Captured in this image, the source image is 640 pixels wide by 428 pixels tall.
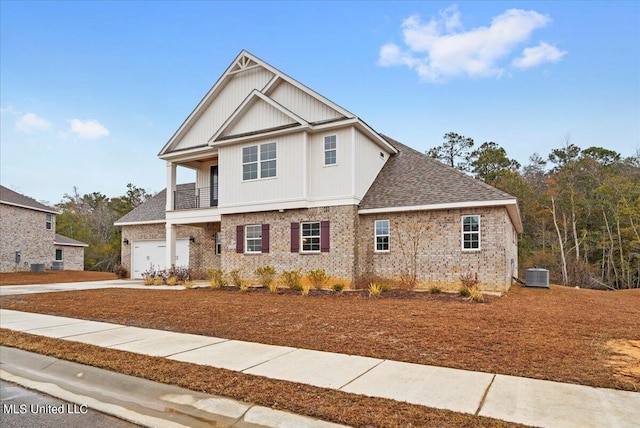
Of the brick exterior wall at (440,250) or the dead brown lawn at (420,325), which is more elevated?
the brick exterior wall at (440,250)

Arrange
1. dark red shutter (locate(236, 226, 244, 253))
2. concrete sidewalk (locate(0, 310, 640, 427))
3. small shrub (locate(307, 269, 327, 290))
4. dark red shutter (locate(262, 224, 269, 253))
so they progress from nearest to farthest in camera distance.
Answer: concrete sidewalk (locate(0, 310, 640, 427)), small shrub (locate(307, 269, 327, 290)), dark red shutter (locate(262, 224, 269, 253)), dark red shutter (locate(236, 226, 244, 253))

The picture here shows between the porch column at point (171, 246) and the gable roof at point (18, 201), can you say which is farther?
the gable roof at point (18, 201)

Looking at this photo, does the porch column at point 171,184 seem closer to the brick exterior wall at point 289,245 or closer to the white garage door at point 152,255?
the white garage door at point 152,255

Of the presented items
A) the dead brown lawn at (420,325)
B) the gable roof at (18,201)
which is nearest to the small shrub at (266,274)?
the dead brown lawn at (420,325)

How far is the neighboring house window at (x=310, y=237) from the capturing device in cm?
1653

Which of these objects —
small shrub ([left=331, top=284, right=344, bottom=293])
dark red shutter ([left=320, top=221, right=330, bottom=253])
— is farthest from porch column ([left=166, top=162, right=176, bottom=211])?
small shrub ([left=331, top=284, right=344, bottom=293])

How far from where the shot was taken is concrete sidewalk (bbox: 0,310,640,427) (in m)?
3.85

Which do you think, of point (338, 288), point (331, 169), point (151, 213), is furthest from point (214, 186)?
point (338, 288)

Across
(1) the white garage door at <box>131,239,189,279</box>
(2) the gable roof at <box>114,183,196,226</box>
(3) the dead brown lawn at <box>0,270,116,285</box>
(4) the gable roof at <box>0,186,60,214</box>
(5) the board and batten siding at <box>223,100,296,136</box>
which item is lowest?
(3) the dead brown lawn at <box>0,270,116,285</box>

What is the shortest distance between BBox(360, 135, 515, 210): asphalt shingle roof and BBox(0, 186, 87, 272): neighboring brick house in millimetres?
27655

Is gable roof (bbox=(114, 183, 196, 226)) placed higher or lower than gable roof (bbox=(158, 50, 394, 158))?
lower

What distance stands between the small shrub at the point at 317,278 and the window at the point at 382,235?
252 cm

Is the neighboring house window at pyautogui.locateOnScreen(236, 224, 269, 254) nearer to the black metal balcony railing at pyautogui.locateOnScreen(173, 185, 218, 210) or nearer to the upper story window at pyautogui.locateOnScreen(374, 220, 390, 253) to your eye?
the black metal balcony railing at pyautogui.locateOnScreen(173, 185, 218, 210)

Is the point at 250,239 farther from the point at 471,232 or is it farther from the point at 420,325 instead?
the point at 420,325
